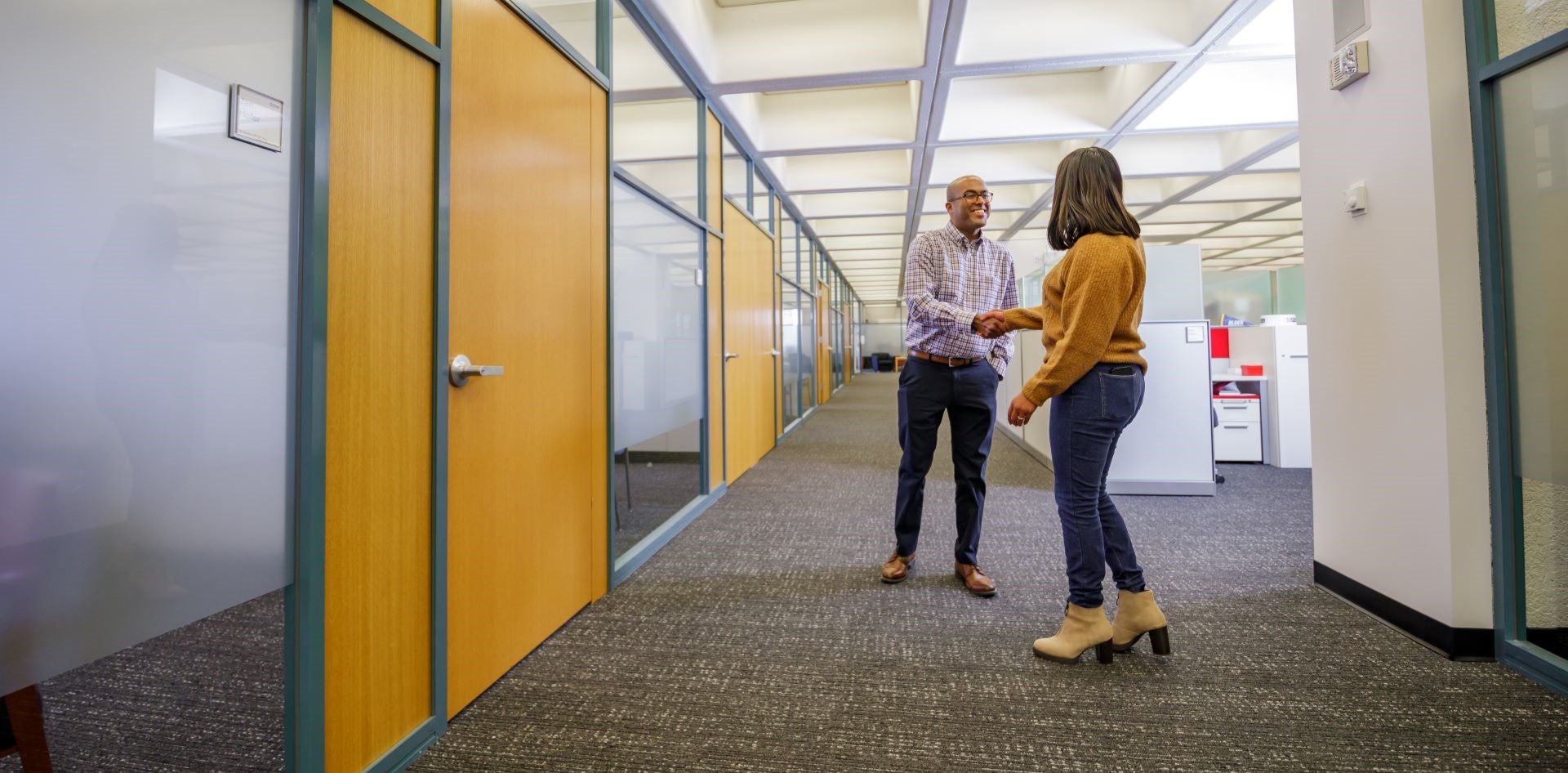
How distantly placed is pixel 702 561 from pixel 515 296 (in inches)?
47.7

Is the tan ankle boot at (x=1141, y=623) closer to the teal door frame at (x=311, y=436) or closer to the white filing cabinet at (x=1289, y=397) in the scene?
the teal door frame at (x=311, y=436)

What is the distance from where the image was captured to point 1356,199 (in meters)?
1.72

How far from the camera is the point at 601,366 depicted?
2025 millimetres

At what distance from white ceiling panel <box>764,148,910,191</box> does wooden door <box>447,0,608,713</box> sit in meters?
3.67

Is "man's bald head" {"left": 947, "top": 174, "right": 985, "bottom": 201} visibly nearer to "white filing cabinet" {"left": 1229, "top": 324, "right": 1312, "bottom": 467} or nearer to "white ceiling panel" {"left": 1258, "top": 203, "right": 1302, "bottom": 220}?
"white filing cabinet" {"left": 1229, "top": 324, "right": 1312, "bottom": 467}

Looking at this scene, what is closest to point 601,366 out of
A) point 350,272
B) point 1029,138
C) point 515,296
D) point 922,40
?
point 515,296

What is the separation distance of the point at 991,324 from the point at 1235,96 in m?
3.63

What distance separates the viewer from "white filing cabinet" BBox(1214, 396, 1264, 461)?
13.1ft

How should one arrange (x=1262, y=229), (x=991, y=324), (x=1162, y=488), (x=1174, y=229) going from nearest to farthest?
(x=991, y=324) < (x=1162, y=488) < (x=1174, y=229) < (x=1262, y=229)

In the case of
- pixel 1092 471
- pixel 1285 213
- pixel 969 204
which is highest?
pixel 1285 213

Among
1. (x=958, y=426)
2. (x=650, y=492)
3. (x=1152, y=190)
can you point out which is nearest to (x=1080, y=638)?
(x=958, y=426)

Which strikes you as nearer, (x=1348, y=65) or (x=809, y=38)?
(x=1348, y=65)

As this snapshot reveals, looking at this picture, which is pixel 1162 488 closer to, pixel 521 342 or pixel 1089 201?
pixel 1089 201

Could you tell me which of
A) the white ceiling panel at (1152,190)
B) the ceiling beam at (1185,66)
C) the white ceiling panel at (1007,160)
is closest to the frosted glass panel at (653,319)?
the ceiling beam at (1185,66)
